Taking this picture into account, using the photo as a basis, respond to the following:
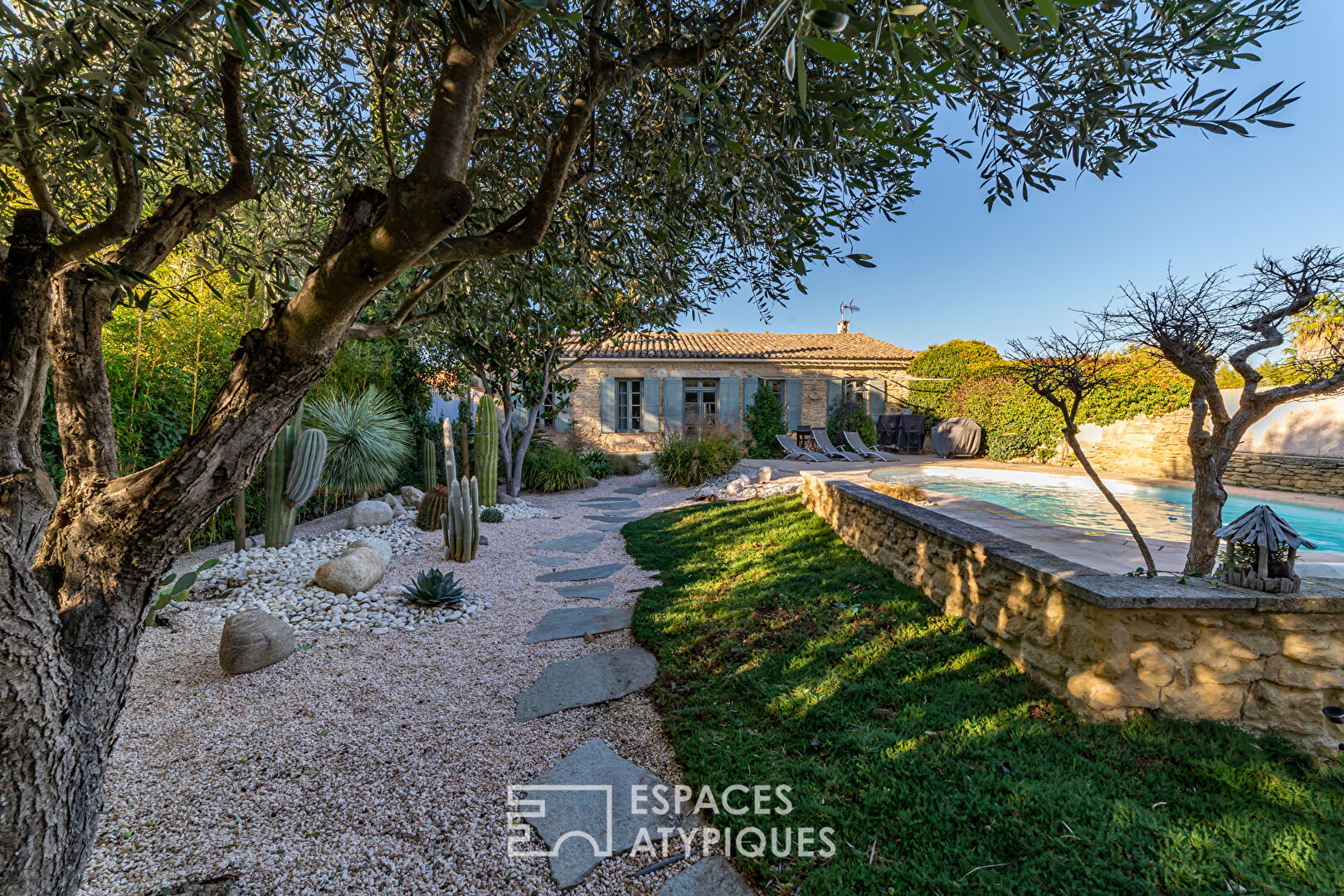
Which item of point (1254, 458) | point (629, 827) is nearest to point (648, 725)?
point (629, 827)

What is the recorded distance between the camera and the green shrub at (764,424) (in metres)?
14.1

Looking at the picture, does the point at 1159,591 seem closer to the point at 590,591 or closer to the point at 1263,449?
the point at 590,591

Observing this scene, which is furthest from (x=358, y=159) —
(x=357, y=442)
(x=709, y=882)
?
(x=357, y=442)

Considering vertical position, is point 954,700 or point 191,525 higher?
point 191,525

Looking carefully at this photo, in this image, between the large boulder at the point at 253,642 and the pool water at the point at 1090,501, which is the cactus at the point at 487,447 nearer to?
the large boulder at the point at 253,642

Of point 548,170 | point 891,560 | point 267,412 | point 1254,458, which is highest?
point 548,170

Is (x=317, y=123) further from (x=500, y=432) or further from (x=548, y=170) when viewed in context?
(x=500, y=432)

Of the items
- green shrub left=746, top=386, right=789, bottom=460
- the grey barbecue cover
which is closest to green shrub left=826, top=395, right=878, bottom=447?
green shrub left=746, top=386, right=789, bottom=460

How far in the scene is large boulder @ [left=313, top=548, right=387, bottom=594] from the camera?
13.5ft

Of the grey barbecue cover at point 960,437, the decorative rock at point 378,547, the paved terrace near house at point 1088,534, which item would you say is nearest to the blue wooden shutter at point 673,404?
the paved terrace near house at point 1088,534

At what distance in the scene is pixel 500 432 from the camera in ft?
29.0

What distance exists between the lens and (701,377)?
1466 centimetres

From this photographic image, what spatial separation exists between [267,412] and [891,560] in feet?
12.7

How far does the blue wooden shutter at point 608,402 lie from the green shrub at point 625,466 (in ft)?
5.93
